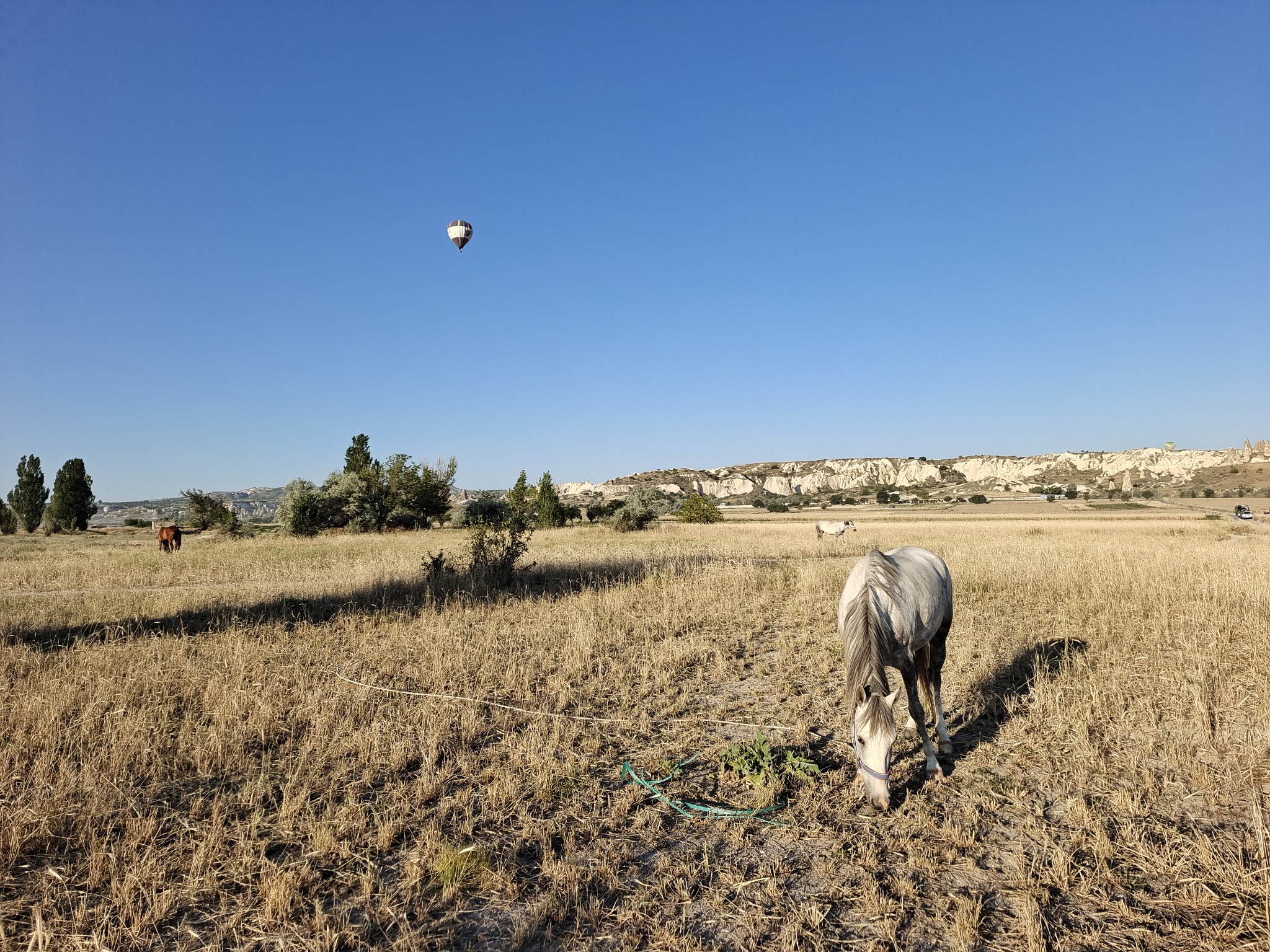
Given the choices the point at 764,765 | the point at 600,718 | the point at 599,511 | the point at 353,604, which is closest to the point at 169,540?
the point at 353,604

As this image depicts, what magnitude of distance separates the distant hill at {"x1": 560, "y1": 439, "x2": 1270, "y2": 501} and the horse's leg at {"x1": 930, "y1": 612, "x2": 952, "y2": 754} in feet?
355

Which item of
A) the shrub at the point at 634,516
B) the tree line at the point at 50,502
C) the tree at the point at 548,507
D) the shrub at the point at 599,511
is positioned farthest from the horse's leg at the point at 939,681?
the tree line at the point at 50,502

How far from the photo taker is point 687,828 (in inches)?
186

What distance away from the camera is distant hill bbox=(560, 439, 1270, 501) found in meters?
120

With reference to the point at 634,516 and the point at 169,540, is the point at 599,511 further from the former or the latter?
the point at 169,540

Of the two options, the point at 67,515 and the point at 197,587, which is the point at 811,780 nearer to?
the point at 197,587

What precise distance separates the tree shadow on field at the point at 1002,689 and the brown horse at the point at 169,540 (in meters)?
29.1

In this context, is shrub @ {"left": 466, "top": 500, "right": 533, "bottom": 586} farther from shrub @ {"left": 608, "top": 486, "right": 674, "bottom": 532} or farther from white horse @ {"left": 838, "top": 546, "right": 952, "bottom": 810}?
shrub @ {"left": 608, "top": 486, "right": 674, "bottom": 532}

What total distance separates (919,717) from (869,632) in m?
1.12

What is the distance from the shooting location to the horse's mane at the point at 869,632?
16.4 feet

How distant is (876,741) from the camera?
4805 millimetres

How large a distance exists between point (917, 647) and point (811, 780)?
1.59m

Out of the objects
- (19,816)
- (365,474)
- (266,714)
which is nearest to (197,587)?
(266,714)

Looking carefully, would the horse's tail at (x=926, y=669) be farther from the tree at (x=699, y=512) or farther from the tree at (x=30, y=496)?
the tree at (x=30, y=496)
